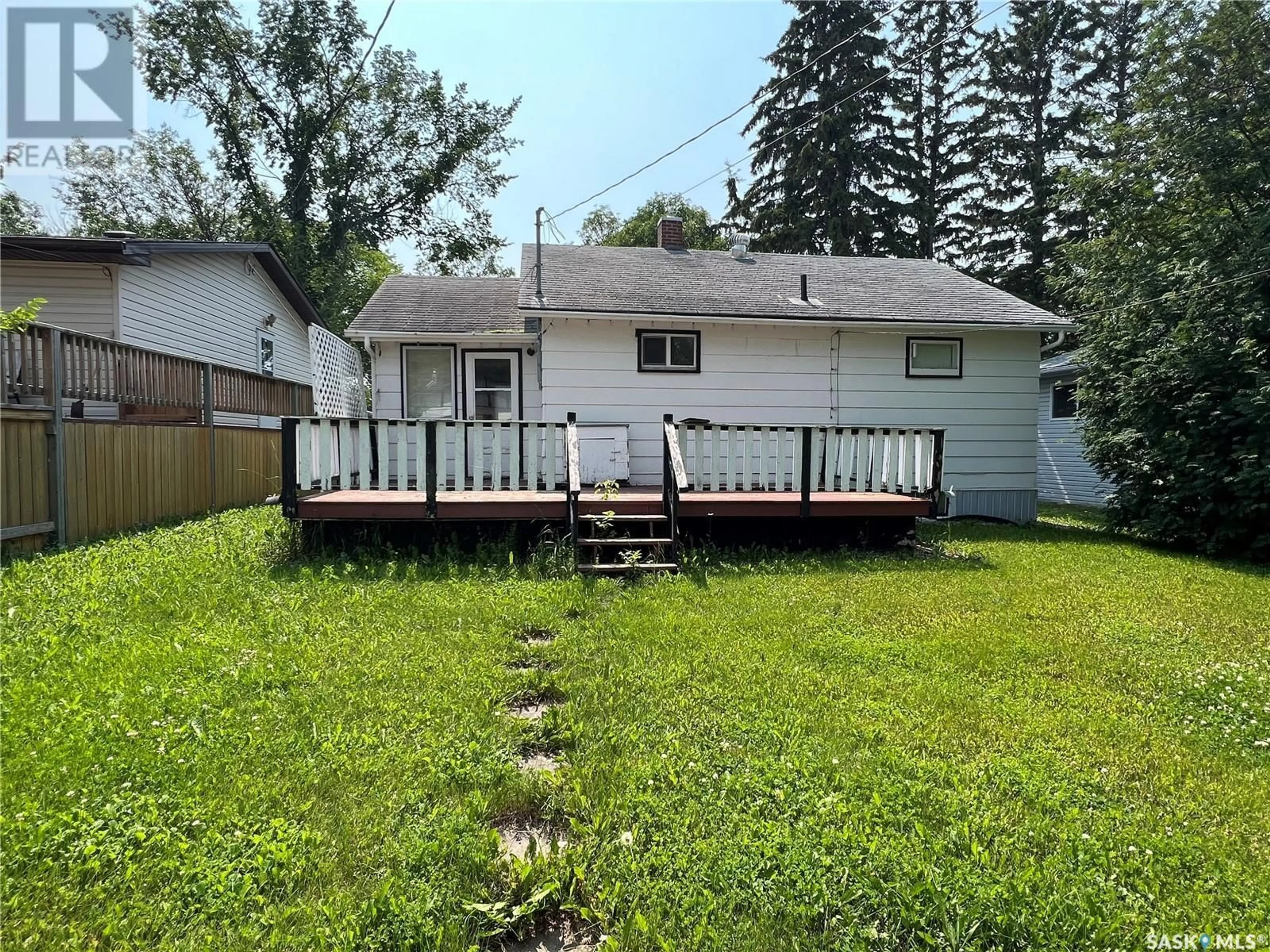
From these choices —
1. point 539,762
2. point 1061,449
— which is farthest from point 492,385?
point 1061,449

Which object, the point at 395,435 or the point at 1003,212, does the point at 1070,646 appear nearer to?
the point at 395,435

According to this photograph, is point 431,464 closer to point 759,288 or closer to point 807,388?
point 807,388

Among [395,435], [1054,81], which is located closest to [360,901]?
[395,435]

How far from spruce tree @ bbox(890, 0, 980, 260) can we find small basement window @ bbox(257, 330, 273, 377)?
71.7 ft

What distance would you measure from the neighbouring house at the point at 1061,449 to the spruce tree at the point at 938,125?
34.3 feet

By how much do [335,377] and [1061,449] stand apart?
16.0 meters

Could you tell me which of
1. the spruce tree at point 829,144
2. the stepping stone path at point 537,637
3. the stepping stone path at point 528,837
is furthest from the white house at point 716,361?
the spruce tree at point 829,144

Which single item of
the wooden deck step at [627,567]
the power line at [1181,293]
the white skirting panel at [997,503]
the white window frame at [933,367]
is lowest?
the wooden deck step at [627,567]

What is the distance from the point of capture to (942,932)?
5.73 ft

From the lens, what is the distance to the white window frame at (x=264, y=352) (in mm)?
14664

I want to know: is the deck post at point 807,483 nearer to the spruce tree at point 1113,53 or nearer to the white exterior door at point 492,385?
the white exterior door at point 492,385

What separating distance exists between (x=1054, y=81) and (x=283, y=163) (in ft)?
96.6

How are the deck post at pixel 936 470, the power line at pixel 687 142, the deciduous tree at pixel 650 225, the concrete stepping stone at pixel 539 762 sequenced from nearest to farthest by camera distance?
the concrete stepping stone at pixel 539 762 < the deck post at pixel 936 470 < the power line at pixel 687 142 < the deciduous tree at pixel 650 225

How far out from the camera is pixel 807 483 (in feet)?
22.8
